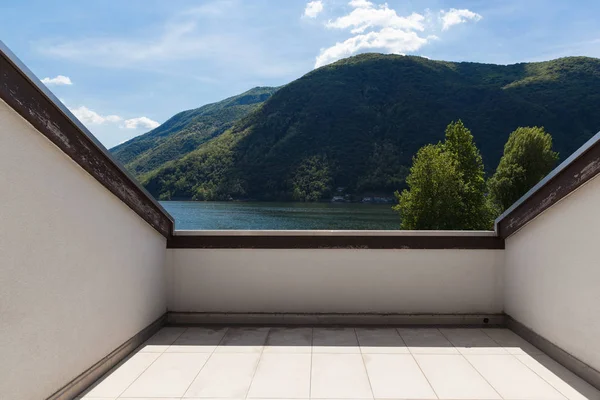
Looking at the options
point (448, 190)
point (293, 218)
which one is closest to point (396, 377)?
point (448, 190)

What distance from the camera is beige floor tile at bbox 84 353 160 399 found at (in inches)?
81.8

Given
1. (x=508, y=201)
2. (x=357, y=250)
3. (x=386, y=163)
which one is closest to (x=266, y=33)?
(x=357, y=250)

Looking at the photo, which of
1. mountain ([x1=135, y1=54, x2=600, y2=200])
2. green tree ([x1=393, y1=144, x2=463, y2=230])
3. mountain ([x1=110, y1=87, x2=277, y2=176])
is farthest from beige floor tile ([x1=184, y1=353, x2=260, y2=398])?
mountain ([x1=110, y1=87, x2=277, y2=176])

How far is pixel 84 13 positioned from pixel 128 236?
3373mm

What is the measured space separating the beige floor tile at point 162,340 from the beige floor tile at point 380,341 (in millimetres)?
1511

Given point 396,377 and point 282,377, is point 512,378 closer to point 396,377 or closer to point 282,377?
point 396,377

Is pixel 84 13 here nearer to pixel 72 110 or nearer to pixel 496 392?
pixel 72 110

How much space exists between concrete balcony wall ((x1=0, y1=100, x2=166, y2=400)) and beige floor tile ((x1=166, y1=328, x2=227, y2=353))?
1.24ft

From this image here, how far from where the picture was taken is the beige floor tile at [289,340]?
2.69m

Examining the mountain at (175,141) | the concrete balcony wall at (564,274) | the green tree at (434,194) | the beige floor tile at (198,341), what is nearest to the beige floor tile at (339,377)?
the beige floor tile at (198,341)

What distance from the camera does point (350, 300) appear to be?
3221 mm

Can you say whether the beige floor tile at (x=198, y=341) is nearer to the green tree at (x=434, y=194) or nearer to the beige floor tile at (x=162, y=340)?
the beige floor tile at (x=162, y=340)

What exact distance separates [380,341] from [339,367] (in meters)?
0.56

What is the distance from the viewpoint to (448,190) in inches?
946
